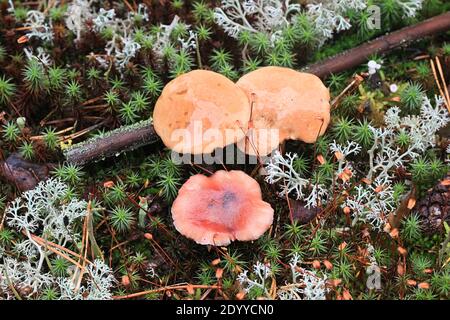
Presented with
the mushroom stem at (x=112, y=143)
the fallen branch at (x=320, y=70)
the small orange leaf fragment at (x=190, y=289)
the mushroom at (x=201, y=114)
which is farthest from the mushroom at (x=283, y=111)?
the small orange leaf fragment at (x=190, y=289)

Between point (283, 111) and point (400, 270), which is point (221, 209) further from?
point (400, 270)

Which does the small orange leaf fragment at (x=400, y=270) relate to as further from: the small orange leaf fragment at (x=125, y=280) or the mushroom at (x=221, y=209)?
the small orange leaf fragment at (x=125, y=280)

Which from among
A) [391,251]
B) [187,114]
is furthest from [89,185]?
[391,251]

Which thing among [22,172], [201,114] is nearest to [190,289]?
[201,114]

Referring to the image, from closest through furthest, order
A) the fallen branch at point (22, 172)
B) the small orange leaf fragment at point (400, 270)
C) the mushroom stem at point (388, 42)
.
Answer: the small orange leaf fragment at point (400, 270), the fallen branch at point (22, 172), the mushroom stem at point (388, 42)

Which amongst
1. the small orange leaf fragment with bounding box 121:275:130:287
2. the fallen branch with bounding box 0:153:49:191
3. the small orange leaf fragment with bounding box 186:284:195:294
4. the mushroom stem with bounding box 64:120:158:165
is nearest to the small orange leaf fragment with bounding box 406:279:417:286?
the small orange leaf fragment with bounding box 186:284:195:294
